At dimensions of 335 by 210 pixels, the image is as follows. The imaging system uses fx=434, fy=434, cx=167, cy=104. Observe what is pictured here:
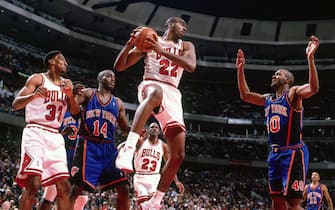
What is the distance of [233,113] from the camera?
1367 inches

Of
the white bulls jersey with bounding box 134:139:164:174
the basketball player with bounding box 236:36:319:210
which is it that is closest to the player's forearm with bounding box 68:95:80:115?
the basketball player with bounding box 236:36:319:210

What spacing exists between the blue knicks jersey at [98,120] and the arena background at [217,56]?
20560 mm

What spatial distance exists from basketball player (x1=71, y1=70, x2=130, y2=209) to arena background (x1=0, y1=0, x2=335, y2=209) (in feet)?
67.4

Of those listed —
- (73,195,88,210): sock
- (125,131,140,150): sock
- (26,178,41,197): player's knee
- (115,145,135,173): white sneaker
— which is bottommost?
(73,195,88,210): sock

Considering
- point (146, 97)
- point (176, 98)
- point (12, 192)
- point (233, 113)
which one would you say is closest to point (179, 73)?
point (176, 98)

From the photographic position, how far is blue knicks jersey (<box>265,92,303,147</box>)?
632cm

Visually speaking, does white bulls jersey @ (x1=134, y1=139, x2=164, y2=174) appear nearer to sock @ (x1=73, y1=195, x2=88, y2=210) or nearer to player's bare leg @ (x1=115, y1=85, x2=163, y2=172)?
sock @ (x1=73, y1=195, x2=88, y2=210)

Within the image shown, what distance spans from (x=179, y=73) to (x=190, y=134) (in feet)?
89.8

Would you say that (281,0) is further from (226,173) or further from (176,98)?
(176,98)

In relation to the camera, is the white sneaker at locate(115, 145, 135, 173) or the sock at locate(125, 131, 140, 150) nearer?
the white sneaker at locate(115, 145, 135, 173)

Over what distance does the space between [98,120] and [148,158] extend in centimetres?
303

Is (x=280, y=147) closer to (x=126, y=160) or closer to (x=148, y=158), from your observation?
(x=126, y=160)

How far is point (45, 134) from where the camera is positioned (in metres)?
5.84

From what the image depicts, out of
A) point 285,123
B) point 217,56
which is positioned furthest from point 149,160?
point 217,56
